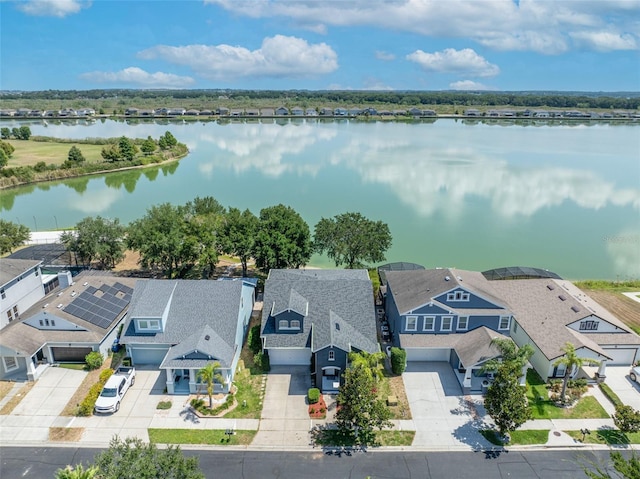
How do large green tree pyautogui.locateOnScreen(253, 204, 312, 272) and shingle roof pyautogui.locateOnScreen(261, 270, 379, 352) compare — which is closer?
shingle roof pyautogui.locateOnScreen(261, 270, 379, 352)

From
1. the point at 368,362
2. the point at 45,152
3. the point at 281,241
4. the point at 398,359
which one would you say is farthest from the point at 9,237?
the point at 45,152

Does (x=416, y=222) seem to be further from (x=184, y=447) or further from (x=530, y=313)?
(x=184, y=447)

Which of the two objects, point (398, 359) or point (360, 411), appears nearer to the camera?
point (360, 411)

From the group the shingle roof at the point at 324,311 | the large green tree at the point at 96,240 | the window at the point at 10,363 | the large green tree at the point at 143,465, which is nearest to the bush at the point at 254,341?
the shingle roof at the point at 324,311

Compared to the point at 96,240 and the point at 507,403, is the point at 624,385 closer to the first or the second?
the point at 507,403

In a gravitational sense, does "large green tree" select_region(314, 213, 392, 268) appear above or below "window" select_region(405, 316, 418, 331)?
above

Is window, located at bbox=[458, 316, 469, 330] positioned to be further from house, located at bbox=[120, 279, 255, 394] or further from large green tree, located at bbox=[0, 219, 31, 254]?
large green tree, located at bbox=[0, 219, 31, 254]

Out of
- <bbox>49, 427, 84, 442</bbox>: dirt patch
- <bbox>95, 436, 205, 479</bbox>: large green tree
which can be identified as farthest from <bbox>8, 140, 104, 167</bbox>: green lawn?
<bbox>95, 436, 205, 479</bbox>: large green tree
